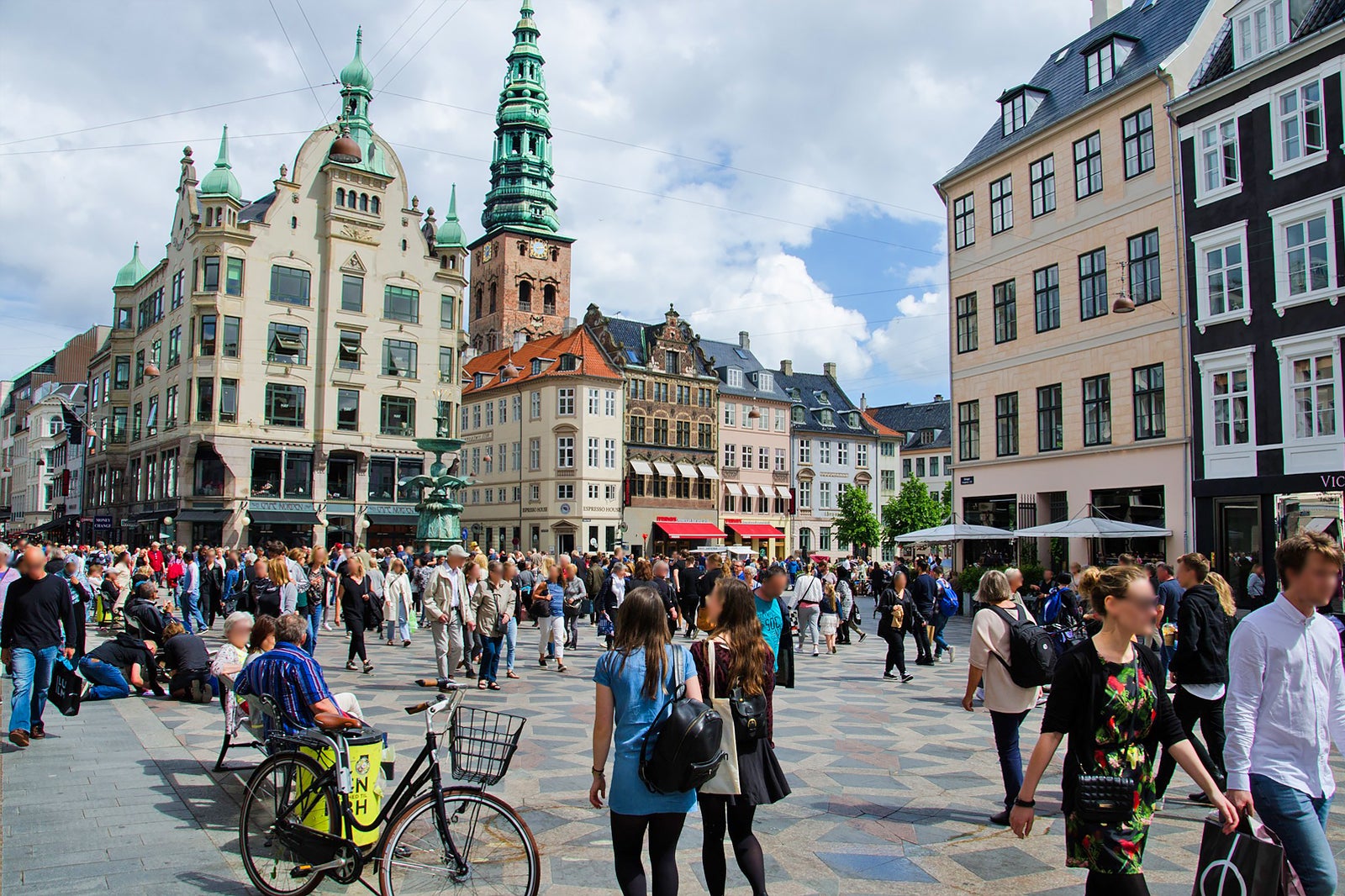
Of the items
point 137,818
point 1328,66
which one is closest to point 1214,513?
point 1328,66

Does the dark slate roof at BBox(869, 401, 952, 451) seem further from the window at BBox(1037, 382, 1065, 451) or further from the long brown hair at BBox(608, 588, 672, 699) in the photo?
the long brown hair at BBox(608, 588, 672, 699)

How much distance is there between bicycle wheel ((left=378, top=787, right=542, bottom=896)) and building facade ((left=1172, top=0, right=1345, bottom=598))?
2152cm

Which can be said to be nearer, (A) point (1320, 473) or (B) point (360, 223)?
(A) point (1320, 473)

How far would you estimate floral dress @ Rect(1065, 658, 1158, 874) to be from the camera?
12.4ft

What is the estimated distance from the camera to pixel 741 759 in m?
4.82

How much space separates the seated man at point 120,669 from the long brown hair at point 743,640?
9783 millimetres

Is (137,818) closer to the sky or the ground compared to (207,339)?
closer to the ground

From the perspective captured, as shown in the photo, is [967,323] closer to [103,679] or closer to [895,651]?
[895,651]

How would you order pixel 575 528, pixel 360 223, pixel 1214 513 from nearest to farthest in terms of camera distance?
pixel 1214 513, pixel 360 223, pixel 575 528

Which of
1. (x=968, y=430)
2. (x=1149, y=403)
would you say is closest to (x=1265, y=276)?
(x=1149, y=403)

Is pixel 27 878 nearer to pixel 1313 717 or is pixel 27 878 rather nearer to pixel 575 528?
pixel 1313 717

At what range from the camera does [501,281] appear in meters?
78.9

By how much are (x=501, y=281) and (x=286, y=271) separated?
35.0 m

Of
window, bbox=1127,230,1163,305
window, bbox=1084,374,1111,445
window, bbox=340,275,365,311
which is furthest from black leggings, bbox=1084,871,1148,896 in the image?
window, bbox=340,275,365,311
